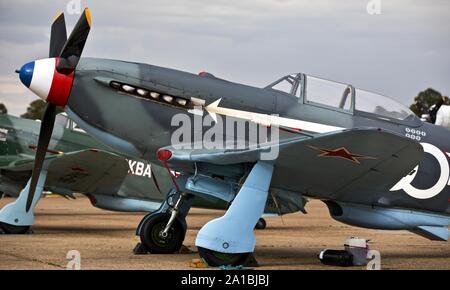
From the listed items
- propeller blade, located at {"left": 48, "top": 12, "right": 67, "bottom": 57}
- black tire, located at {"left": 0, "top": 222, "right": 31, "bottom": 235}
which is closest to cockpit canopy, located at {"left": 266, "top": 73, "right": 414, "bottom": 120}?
propeller blade, located at {"left": 48, "top": 12, "right": 67, "bottom": 57}

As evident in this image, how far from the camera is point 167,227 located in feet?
31.1

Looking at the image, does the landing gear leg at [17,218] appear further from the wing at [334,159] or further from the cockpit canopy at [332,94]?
the cockpit canopy at [332,94]

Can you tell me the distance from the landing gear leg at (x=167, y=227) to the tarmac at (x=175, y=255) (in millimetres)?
194

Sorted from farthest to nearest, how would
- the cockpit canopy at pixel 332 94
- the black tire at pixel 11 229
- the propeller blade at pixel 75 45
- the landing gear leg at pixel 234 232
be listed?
the black tire at pixel 11 229 < the cockpit canopy at pixel 332 94 < the propeller blade at pixel 75 45 < the landing gear leg at pixel 234 232

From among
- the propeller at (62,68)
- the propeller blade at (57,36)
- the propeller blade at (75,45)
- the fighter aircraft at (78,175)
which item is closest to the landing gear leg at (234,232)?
the propeller at (62,68)

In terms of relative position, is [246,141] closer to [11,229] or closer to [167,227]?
[167,227]

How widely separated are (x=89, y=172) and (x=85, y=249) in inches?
162

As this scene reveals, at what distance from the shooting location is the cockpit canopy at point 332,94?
9.20m

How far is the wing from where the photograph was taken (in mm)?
7859

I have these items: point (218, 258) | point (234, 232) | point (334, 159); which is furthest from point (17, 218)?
point (334, 159)

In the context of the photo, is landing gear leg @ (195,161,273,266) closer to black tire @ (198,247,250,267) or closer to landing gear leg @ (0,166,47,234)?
black tire @ (198,247,250,267)

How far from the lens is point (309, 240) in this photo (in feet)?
40.9

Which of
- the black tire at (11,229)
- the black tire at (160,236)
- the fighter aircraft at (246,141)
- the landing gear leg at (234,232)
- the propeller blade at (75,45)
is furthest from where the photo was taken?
the black tire at (11,229)

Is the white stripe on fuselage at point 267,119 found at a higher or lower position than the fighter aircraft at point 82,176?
higher
